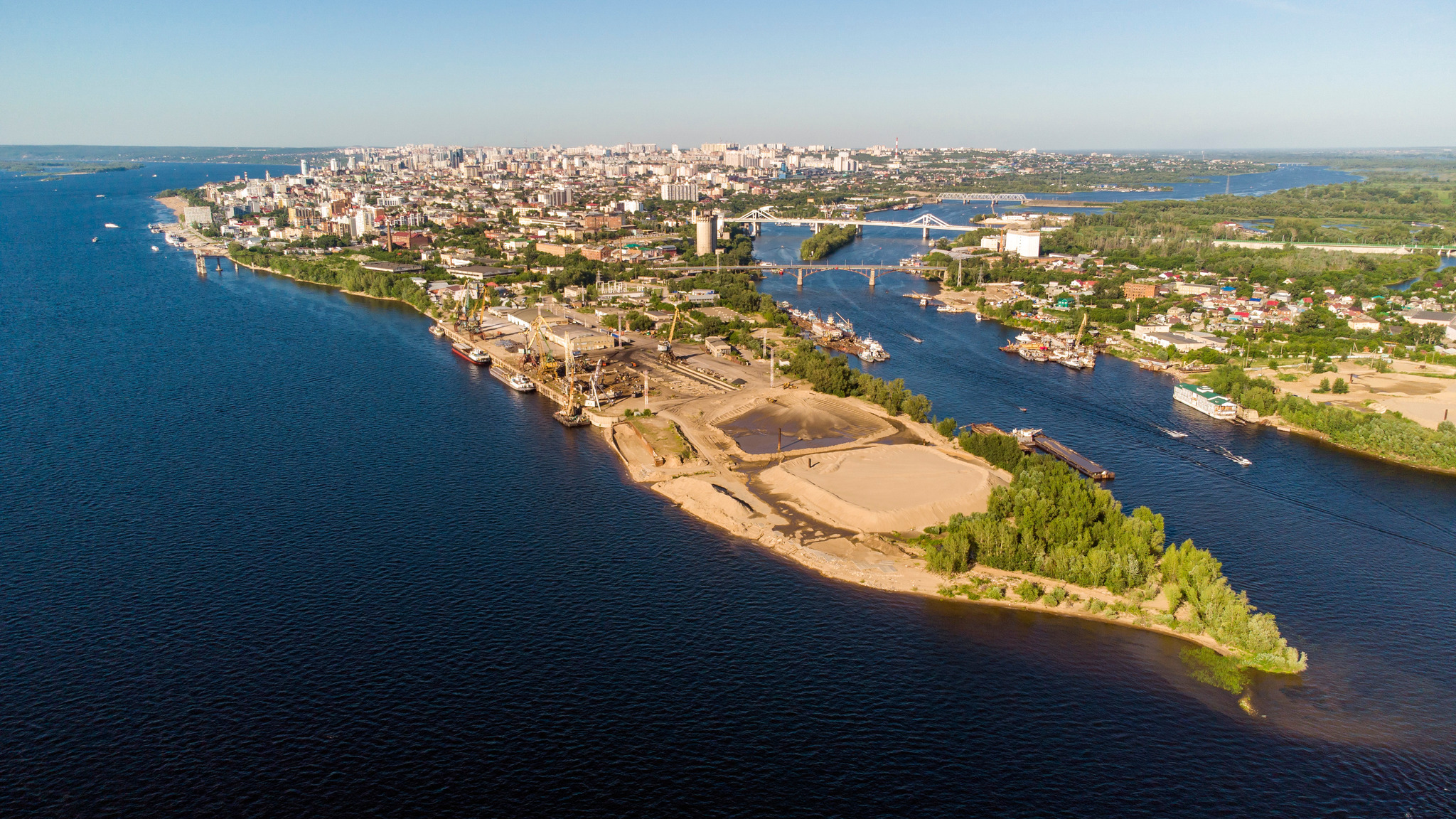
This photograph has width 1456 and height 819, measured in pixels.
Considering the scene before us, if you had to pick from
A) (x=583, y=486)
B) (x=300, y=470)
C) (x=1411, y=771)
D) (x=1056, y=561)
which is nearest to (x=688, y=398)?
(x=583, y=486)

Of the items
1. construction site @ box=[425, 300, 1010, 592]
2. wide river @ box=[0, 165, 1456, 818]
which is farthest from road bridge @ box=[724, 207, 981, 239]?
wide river @ box=[0, 165, 1456, 818]

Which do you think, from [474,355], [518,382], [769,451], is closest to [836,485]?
[769,451]

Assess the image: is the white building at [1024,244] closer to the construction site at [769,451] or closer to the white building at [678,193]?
the construction site at [769,451]

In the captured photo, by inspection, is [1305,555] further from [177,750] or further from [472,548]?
[177,750]

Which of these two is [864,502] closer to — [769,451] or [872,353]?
[769,451]

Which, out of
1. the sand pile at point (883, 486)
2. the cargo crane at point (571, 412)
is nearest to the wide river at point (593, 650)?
the cargo crane at point (571, 412)
